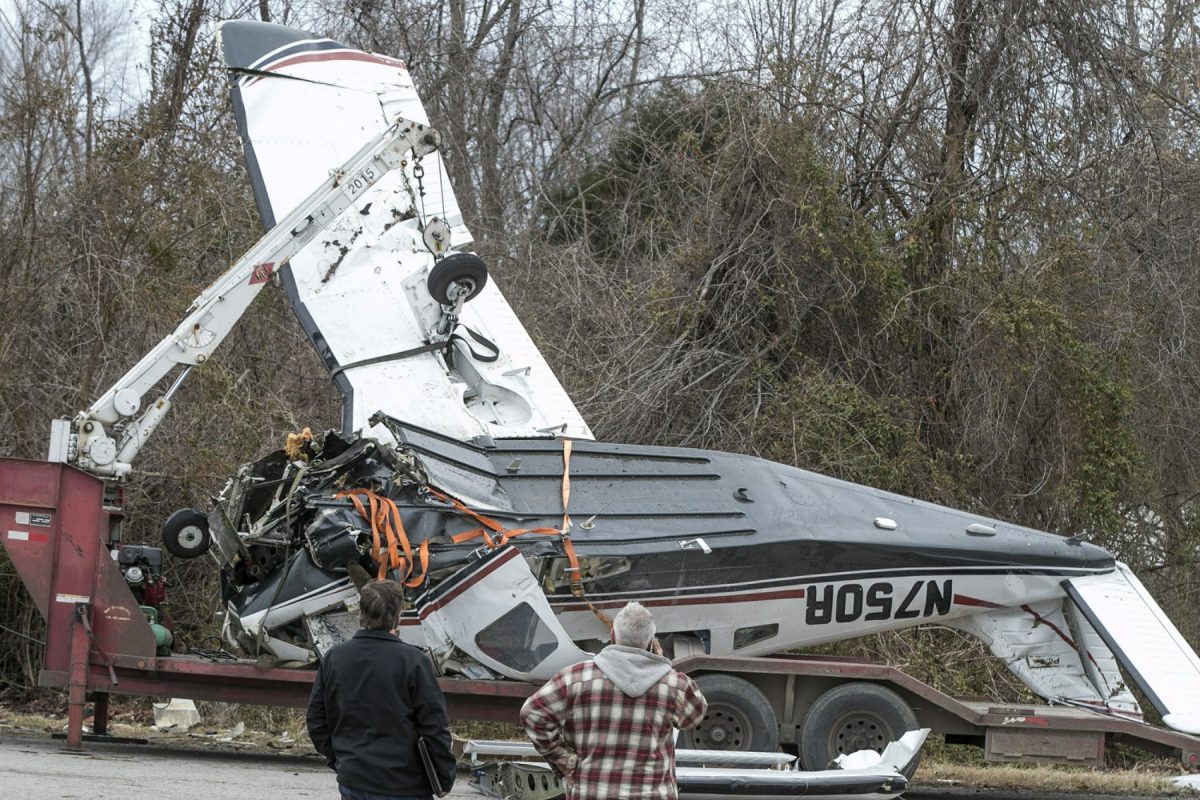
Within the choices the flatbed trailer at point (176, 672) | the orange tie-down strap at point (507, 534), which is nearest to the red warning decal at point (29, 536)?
the flatbed trailer at point (176, 672)

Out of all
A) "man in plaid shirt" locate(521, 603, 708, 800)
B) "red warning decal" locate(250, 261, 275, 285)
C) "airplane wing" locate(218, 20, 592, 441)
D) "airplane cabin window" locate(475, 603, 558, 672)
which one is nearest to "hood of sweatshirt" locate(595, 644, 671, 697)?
"man in plaid shirt" locate(521, 603, 708, 800)

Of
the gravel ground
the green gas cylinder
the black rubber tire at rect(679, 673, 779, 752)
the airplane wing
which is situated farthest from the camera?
the airplane wing

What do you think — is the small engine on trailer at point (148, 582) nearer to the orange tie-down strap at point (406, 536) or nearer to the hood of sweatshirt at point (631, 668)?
the orange tie-down strap at point (406, 536)

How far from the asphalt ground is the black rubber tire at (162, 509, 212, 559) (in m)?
1.56

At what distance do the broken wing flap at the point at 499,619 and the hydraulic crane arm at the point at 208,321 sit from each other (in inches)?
105

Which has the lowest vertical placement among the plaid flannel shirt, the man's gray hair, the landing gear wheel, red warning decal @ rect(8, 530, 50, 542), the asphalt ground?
the asphalt ground

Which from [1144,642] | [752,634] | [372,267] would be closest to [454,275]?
[372,267]

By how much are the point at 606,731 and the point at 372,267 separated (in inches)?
303

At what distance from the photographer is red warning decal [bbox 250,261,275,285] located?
10633mm

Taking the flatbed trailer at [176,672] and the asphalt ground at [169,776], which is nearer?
the asphalt ground at [169,776]

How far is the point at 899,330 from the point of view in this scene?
16703 mm

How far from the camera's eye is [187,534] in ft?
33.0

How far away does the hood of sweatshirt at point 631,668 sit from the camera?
4754 millimetres

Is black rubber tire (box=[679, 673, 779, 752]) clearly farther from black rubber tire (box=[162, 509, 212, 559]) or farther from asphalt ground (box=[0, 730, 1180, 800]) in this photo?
black rubber tire (box=[162, 509, 212, 559])
